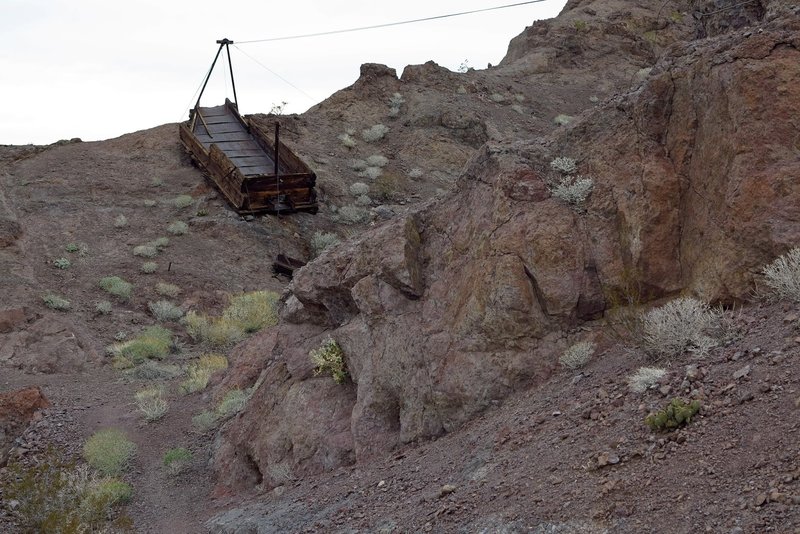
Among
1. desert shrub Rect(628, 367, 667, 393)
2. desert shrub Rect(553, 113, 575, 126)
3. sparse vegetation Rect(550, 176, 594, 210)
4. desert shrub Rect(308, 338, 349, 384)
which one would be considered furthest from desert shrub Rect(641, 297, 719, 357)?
desert shrub Rect(553, 113, 575, 126)

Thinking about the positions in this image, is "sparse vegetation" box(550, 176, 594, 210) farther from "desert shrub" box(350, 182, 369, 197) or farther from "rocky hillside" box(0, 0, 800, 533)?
"desert shrub" box(350, 182, 369, 197)

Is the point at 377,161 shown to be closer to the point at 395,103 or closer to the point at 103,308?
the point at 395,103

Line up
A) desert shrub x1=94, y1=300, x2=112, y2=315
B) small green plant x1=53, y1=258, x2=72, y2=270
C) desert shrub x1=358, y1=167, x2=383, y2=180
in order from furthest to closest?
1. desert shrub x1=358, y1=167, x2=383, y2=180
2. small green plant x1=53, y1=258, x2=72, y2=270
3. desert shrub x1=94, y1=300, x2=112, y2=315

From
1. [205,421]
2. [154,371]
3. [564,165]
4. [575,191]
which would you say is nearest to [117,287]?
[154,371]

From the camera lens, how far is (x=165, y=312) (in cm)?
1720

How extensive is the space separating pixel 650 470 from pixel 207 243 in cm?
1709

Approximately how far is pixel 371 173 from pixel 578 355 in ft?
57.5

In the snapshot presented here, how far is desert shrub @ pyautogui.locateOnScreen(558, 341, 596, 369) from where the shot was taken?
722 centimetres

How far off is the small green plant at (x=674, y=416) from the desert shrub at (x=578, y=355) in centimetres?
180

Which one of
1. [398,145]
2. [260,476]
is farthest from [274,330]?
[398,145]

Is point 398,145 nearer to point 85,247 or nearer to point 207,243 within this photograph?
point 207,243

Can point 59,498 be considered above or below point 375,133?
below

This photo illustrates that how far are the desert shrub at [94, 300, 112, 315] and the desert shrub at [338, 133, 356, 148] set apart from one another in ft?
34.8

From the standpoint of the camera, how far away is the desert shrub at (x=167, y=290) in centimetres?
1817
